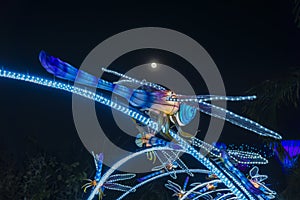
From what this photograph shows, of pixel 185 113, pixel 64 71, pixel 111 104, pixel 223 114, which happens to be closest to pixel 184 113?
pixel 185 113

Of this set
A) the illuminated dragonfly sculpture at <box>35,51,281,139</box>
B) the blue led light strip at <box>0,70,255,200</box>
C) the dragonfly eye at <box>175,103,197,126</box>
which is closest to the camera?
the blue led light strip at <box>0,70,255,200</box>

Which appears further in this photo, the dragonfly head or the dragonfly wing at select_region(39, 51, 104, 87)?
the dragonfly head

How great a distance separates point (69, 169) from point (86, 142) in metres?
3.77

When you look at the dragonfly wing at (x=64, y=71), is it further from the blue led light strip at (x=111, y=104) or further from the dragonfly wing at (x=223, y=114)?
the dragonfly wing at (x=223, y=114)

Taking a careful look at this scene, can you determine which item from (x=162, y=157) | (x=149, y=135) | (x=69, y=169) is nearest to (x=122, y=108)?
(x=149, y=135)

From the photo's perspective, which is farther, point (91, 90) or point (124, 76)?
point (124, 76)

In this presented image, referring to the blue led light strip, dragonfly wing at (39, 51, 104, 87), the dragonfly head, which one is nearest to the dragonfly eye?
the dragonfly head

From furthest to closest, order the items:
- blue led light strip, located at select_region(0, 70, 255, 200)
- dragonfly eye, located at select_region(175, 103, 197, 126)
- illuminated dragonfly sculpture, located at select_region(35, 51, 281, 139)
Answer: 1. dragonfly eye, located at select_region(175, 103, 197, 126)
2. illuminated dragonfly sculpture, located at select_region(35, 51, 281, 139)
3. blue led light strip, located at select_region(0, 70, 255, 200)

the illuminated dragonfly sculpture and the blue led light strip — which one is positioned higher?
the illuminated dragonfly sculpture

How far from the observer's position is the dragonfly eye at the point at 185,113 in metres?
6.33

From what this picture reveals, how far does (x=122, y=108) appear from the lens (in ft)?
18.9

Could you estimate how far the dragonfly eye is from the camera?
6.33m

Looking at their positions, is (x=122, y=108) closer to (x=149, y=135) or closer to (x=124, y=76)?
(x=124, y=76)

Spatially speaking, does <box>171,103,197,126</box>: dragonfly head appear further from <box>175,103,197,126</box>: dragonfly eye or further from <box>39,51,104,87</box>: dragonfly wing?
<box>39,51,104,87</box>: dragonfly wing
